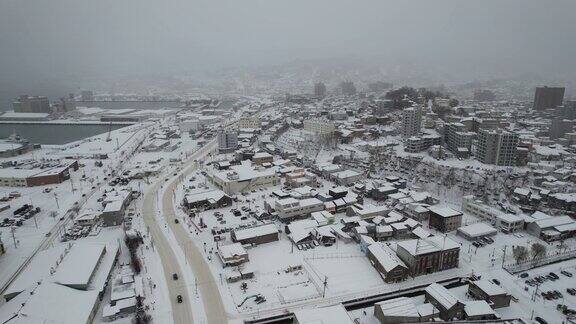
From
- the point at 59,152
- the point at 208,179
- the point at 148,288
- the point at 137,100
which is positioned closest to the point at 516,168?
the point at 208,179

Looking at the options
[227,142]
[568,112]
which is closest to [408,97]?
[568,112]

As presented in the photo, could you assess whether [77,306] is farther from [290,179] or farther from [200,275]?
[290,179]

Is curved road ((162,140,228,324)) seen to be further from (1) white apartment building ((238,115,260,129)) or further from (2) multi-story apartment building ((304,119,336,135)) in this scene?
(1) white apartment building ((238,115,260,129))

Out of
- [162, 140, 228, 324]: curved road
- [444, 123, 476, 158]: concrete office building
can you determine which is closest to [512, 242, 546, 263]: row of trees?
[162, 140, 228, 324]: curved road

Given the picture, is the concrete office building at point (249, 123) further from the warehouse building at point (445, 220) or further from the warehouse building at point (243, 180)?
the warehouse building at point (445, 220)

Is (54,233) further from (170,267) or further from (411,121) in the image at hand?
(411,121)

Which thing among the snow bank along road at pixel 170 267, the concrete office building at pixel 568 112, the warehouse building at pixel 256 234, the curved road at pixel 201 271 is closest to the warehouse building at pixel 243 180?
the curved road at pixel 201 271
